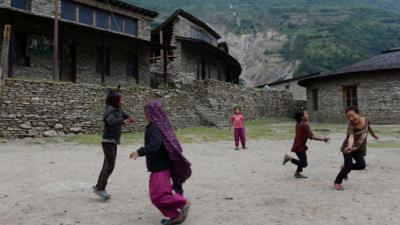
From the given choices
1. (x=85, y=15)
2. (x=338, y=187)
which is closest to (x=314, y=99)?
(x=85, y=15)

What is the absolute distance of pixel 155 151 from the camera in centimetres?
440

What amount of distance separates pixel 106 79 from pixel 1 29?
6395mm

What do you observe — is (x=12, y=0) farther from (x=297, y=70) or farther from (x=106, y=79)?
(x=297, y=70)

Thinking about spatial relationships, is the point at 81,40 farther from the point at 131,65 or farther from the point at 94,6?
the point at 131,65

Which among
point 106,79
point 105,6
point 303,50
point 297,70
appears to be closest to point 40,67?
point 106,79

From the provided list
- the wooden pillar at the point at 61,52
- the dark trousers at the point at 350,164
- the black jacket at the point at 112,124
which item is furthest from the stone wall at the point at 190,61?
the black jacket at the point at 112,124

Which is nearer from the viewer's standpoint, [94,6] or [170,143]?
[170,143]

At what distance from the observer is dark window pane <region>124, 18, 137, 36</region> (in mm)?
24844

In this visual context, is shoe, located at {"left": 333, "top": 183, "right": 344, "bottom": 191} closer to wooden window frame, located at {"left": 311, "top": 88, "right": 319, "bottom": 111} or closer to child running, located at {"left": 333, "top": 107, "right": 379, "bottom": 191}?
child running, located at {"left": 333, "top": 107, "right": 379, "bottom": 191}

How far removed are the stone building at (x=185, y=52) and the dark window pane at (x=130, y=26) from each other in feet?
6.38

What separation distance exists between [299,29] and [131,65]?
233 ft

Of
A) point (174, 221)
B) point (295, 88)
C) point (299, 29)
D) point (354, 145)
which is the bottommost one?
point (174, 221)

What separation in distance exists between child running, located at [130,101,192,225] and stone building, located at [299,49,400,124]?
21.3m

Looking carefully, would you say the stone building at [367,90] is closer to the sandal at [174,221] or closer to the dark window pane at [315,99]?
the dark window pane at [315,99]
